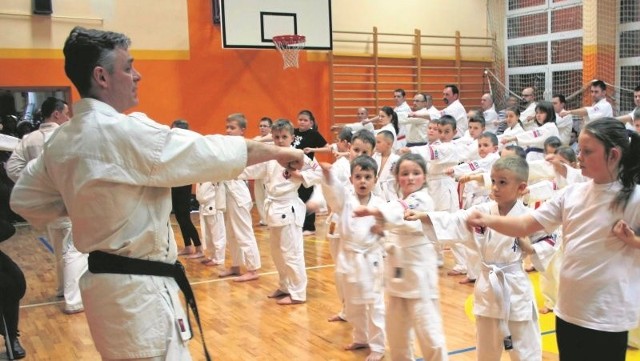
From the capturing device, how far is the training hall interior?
1174 centimetres

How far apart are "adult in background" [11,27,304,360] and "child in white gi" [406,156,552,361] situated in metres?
1.74

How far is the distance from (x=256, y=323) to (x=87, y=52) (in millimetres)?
3947

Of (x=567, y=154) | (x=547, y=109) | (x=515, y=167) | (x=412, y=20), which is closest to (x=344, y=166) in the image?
(x=567, y=154)

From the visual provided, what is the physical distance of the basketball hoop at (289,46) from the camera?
42.4ft

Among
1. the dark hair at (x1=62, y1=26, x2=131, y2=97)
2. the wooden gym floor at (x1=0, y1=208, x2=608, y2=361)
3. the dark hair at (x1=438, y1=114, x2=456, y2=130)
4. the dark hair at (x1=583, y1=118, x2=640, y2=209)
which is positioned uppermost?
the dark hair at (x1=62, y1=26, x2=131, y2=97)

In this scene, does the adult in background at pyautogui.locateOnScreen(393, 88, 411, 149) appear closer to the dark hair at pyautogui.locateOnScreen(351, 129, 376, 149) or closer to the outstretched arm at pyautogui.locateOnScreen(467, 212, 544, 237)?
the dark hair at pyautogui.locateOnScreen(351, 129, 376, 149)

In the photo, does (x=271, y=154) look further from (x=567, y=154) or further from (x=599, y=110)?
(x=599, y=110)

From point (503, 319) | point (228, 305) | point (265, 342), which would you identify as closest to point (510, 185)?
point (503, 319)

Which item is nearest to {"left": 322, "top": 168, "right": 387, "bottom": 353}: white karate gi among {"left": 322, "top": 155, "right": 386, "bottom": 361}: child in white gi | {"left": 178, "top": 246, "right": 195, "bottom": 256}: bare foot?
{"left": 322, "top": 155, "right": 386, "bottom": 361}: child in white gi

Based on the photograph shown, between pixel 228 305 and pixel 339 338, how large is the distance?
1573 millimetres

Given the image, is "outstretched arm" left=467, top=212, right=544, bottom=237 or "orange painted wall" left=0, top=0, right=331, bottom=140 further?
"orange painted wall" left=0, top=0, right=331, bottom=140

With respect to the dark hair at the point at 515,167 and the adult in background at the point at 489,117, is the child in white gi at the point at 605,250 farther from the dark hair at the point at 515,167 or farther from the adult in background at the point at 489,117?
the adult in background at the point at 489,117

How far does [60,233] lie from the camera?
6.36 m

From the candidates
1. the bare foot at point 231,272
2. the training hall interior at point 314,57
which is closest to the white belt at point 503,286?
the training hall interior at point 314,57
